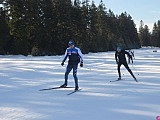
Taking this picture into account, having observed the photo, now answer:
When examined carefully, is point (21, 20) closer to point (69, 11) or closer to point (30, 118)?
point (69, 11)

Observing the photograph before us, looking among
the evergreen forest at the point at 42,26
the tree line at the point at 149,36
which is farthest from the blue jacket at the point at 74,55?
the tree line at the point at 149,36

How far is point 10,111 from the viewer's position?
25.2 ft

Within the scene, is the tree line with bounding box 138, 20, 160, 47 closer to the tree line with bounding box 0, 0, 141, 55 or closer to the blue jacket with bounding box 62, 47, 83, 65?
the tree line with bounding box 0, 0, 141, 55

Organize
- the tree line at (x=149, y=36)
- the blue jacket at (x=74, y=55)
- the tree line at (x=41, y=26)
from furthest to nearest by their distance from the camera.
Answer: the tree line at (x=149, y=36) → the tree line at (x=41, y=26) → the blue jacket at (x=74, y=55)

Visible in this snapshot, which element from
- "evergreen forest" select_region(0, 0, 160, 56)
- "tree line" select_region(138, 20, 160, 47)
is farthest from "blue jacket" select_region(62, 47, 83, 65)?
"tree line" select_region(138, 20, 160, 47)

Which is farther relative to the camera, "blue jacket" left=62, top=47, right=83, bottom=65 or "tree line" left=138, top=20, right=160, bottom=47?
"tree line" left=138, top=20, right=160, bottom=47

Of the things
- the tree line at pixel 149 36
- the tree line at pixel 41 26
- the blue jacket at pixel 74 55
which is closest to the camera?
the blue jacket at pixel 74 55

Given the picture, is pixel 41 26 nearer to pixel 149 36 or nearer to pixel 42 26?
pixel 42 26

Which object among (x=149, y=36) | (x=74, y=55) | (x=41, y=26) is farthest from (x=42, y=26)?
(x=149, y=36)

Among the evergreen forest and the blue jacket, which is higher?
the evergreen forest

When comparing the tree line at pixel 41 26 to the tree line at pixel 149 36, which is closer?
the tree line at pixel 41 26

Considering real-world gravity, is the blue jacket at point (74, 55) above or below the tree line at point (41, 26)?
below

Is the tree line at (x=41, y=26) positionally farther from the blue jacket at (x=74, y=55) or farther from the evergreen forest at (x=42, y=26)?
the blue jacket at (x=74, y=55)

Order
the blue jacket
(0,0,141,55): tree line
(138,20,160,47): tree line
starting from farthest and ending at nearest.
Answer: (138,20,160,47): tree line
(0,0,141,55): tree line
the blue jacket
